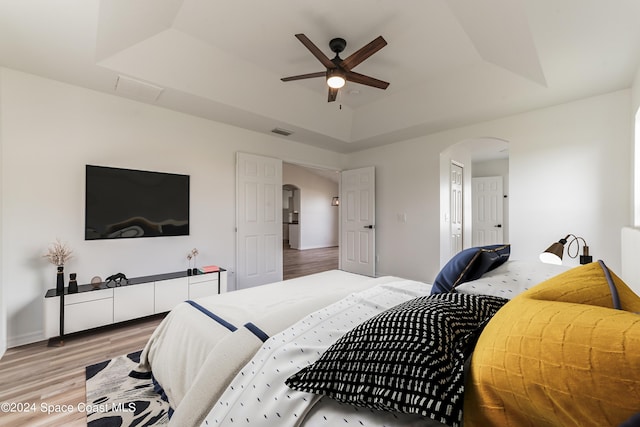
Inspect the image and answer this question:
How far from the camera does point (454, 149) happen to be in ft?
15.1

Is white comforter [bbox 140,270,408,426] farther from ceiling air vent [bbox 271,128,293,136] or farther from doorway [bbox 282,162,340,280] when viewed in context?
doorway [bbox 282,162,340,280]

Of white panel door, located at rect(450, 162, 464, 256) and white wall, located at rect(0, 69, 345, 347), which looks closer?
white wall, located at rect(0, 69, 345, 347)

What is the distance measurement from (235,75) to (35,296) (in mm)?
3099

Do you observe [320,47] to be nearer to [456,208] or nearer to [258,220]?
[258,220]

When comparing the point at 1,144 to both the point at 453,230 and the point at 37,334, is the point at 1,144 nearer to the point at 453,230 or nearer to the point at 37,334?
the point at 37,334

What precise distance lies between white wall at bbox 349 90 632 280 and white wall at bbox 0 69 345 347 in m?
3.34

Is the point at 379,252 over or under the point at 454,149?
under

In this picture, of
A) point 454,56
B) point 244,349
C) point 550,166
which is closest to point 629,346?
point 244,349

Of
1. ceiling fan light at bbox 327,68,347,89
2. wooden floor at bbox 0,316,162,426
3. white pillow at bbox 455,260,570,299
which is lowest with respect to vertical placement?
wooden floor at bbox 0,316,162,426

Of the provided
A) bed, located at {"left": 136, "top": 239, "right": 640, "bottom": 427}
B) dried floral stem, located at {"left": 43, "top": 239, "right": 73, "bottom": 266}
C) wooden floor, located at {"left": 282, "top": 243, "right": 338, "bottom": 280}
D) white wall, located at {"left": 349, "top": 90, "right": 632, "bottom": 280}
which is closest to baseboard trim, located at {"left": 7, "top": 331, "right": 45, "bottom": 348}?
dried floral stem, located at {"left": 43, "top": 239, "right": 73, "bottom": 266}

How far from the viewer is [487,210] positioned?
Result: 21.1 feet

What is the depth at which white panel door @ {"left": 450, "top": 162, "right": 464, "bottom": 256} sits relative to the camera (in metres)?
4.61

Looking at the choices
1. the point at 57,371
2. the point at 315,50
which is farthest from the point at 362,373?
the point at 57,371

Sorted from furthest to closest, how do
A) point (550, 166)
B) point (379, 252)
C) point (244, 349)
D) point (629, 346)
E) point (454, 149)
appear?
point (379, 252)
point (454, 149)
point (550, 166)
point (244, 349)
point (629, 346)
